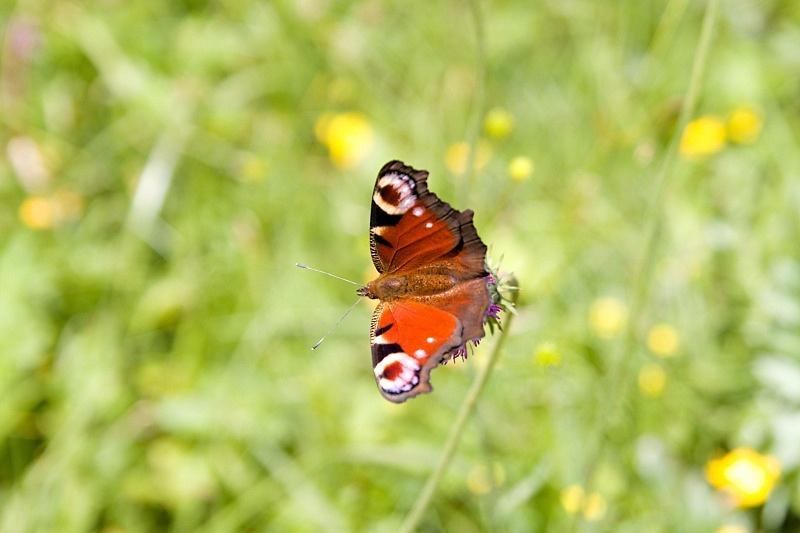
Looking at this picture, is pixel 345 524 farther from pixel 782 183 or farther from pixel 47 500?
pixel 782 183

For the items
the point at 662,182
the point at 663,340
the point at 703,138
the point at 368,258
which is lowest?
the point at 662,182

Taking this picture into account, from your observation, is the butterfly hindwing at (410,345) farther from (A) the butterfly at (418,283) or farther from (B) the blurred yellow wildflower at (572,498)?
(B) the blurred yellow wildflower at (572,498)

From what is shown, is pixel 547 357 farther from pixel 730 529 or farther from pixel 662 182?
pixel 730 529

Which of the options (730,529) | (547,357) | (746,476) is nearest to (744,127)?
(746,476)

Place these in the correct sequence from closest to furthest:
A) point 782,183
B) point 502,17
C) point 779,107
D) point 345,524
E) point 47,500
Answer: point 345,524
point 47,500
point 782,183
point 779,107
point 502,17

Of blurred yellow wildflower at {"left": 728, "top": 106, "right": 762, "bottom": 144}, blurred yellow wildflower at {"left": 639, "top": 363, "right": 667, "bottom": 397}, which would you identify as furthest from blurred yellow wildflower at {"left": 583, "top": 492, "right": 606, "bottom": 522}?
blurred yellow wildflower at {"left": 728, "top": 106, "right": 762, "bottom": 144}

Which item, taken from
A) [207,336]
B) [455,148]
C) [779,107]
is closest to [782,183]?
[779,107]
